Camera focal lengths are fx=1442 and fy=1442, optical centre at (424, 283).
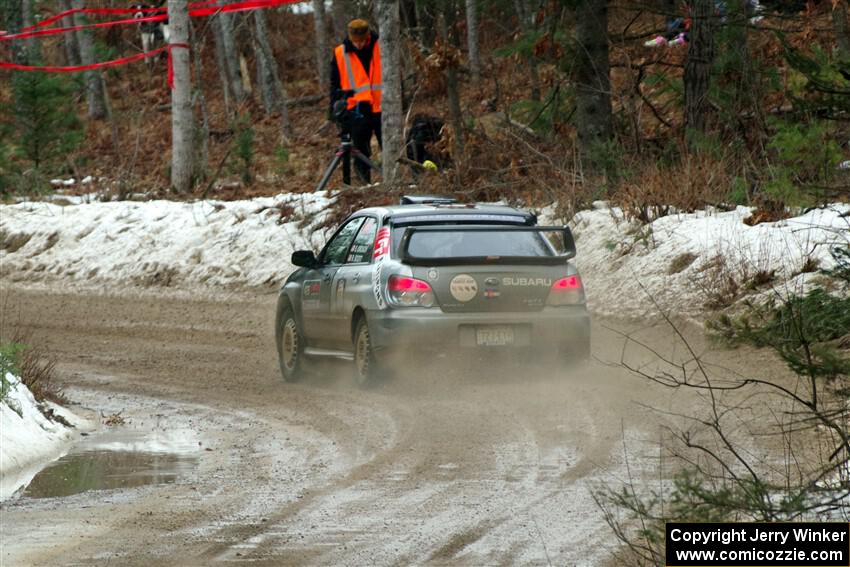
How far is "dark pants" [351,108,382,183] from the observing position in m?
23.5

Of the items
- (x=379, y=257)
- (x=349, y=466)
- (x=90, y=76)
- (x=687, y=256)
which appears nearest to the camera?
(x=349, y=466)

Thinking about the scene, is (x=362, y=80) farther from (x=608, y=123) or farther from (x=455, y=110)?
(x=608, y=123)

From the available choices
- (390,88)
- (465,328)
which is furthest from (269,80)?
(465,328)

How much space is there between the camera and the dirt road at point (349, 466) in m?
6.98

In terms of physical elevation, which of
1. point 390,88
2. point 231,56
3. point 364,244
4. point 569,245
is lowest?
point 569,245

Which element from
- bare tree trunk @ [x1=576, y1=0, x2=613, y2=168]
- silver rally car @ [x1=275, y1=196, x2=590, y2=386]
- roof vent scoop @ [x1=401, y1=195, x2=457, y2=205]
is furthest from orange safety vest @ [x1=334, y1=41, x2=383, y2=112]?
silver rally car @ [x1=275, y1=196, x2=590, y2=386]

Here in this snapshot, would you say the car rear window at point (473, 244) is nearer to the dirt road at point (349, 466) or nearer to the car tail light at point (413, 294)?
the car tail light at point (413, 294)

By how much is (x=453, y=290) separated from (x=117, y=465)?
3705 mm

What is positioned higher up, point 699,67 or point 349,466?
point 699,67

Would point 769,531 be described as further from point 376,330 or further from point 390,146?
point 390,146

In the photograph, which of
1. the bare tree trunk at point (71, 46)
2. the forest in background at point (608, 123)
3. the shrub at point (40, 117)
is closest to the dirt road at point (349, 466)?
the forest in background at point (608, 123)

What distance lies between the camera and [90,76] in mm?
45500

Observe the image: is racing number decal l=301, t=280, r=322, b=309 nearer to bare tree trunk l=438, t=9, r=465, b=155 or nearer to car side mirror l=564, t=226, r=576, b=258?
car side mirror l=564, t=226, r=576, b=258

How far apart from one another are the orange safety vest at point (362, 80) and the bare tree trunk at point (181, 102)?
395 cm
